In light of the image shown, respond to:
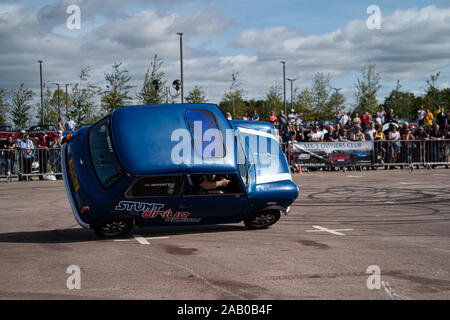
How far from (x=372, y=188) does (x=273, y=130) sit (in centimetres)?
736

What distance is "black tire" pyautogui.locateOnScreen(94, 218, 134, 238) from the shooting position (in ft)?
27.8

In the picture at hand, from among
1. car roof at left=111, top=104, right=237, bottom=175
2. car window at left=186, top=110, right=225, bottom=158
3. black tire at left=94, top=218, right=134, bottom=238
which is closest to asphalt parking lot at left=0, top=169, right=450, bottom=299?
A: black tire at left=94, top=218, right=134, bottom=238

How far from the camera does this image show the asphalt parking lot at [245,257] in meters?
5.48

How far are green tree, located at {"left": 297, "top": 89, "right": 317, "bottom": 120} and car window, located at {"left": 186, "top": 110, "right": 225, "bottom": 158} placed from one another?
169 feet

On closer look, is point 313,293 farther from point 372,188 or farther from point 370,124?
point 370,124

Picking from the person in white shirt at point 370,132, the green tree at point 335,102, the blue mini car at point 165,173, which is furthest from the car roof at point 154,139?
the green tree at point 335,102

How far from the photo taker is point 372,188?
15953 millimetres

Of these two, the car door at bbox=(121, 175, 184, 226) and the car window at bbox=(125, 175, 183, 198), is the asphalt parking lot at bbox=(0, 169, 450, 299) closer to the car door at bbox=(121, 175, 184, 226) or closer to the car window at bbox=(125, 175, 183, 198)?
the car door at bbox=(121, 175, 184, 226)

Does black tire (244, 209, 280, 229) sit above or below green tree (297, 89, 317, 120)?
below

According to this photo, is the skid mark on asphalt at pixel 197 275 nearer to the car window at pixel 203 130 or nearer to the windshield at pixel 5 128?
the car window at pixel 203 130

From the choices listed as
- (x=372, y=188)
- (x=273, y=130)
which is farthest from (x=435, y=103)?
(x=273, y=130)

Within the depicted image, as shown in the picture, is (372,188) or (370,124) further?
(370,124)

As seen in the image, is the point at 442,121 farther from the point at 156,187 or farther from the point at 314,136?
the point at 156,187
